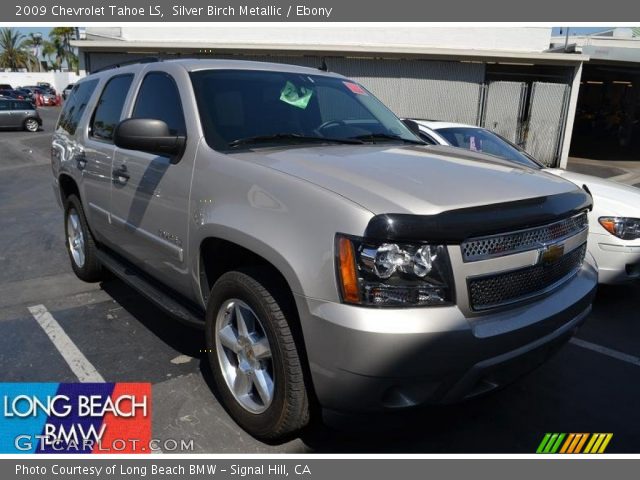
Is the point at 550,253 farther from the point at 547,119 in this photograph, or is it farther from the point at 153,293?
the point at 547,119

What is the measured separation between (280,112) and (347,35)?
1814 cm

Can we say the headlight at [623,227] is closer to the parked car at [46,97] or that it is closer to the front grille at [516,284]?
the front grille at [516,284]

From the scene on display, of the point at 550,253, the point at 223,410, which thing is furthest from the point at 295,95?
the point at 223,410

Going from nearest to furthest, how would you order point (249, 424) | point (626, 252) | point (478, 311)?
point (478, 311) < point (249, 424) < point (626, 252)

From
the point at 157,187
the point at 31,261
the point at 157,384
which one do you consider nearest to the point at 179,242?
the point at 157,187

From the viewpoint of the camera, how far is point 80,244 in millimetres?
5258

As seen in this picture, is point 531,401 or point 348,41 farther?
point 348,41

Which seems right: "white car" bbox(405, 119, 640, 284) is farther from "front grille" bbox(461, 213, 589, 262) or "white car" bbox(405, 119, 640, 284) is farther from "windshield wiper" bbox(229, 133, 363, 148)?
"front grille" bbox(461, 213, 589, 262)

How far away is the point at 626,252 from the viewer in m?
4.73

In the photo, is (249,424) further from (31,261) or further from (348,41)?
(348,41)

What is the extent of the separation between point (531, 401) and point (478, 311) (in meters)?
1.37

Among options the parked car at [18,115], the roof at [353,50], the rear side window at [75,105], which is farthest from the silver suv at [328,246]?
the parked car at [18,115]

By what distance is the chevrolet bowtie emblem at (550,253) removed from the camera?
260 cm

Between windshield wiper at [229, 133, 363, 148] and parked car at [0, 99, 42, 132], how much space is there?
24252 millimetres
